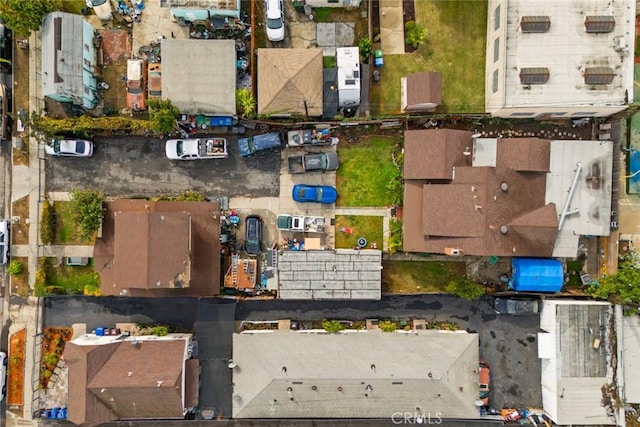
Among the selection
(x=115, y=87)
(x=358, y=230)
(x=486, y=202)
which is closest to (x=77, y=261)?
(x=115, y=87)

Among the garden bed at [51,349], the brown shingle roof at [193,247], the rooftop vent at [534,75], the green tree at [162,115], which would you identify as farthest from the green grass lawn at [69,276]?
the rooftop vent at [534,75]

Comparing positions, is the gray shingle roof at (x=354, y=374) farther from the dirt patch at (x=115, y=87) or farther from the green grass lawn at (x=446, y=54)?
the dirt patch at (x=115, y=87)

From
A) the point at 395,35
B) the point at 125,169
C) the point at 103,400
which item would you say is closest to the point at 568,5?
the point at 395,35

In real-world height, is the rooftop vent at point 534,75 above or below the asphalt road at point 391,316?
above

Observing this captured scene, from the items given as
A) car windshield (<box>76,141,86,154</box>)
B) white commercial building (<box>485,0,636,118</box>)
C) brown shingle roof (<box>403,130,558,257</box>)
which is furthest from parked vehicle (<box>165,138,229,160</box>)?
white commercial building (<box>485,0,636,118</box>)

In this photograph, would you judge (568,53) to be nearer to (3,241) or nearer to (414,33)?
(414,33)

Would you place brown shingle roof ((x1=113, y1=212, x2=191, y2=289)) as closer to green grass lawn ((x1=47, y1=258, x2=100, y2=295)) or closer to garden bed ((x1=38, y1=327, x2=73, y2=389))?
green grass lawn ((x1=47, y1=258, x2=100, y2=295))

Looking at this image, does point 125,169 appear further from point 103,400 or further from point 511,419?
point 511,419
